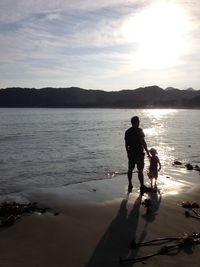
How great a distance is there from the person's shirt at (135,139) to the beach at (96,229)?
130cm

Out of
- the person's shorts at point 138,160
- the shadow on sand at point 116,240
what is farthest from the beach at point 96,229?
the person's shorts at point 138,160

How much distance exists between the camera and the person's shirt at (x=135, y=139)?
435 inches

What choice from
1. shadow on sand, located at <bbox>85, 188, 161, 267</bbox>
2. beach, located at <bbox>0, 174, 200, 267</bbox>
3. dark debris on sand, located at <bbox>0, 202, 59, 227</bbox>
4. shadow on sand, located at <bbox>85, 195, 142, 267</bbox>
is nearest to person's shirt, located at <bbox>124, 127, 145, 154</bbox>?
beach, located at <bbox>0, 174, 200, 267</bbox>

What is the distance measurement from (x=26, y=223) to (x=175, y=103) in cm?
17956

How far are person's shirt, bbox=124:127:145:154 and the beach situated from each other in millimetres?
1296

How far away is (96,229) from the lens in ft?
25.9

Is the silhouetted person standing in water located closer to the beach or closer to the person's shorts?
the person's shorts

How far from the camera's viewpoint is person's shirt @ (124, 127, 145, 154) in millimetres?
11057

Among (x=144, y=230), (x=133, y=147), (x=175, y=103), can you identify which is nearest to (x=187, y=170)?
(x=133, y=147)

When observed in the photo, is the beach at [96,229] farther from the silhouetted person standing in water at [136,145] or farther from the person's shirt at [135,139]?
the person's shirt at [135,139]

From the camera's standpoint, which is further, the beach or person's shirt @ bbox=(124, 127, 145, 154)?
person's shirt @ bbox=(124, 127, 145, 154)

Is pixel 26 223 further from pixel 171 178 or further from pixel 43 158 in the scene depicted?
pixel 43 158

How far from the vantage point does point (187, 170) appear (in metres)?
15.9

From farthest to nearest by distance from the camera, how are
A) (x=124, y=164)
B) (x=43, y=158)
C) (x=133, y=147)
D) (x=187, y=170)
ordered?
(x=43, y=158) → (x=124, y=164) → (x=187, y=170) → (x=133, y=147)
